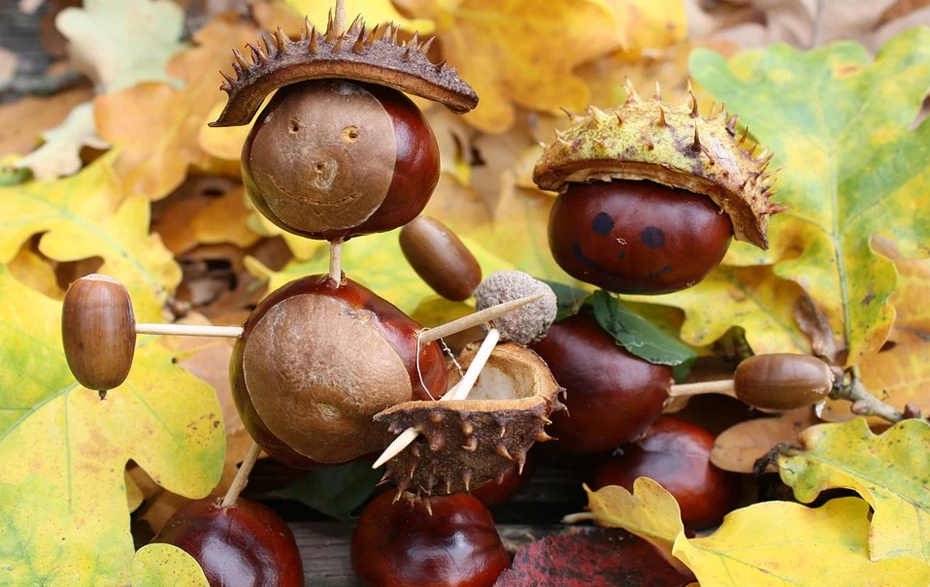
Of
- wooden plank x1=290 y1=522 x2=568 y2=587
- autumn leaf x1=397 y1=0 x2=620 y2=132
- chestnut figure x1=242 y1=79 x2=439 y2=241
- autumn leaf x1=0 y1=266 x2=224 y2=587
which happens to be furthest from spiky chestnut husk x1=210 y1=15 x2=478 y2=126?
autumn leaf x1=397 y1=0 x2=620 y2=132

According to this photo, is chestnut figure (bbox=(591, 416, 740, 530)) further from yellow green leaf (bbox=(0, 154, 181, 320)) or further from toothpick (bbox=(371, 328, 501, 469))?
yellow green leaf (bbox=(0, 154, 181, 320))

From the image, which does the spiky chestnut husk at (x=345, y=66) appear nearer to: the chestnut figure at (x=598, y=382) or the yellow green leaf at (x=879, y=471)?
the chestnut figure at (x=598, y=382)

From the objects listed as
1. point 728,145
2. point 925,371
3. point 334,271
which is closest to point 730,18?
point 925,371

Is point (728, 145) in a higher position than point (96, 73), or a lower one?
higher

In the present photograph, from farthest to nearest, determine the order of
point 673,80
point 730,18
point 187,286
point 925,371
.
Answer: point 730,18, point 673,80, point 187,286, point 925,371

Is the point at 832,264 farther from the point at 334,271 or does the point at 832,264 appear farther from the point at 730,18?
the point at 730,18

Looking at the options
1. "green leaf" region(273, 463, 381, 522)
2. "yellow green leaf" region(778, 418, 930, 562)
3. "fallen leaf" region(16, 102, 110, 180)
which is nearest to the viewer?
"yellow green leaf" region(778, 418, 930, 562)

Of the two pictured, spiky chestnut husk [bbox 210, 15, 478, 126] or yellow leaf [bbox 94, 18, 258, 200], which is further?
yellow leaf [bbox 94, 18, 258, 200]
